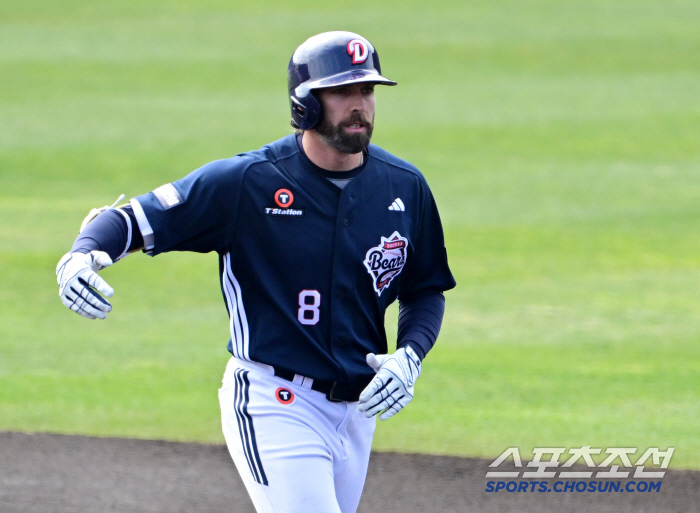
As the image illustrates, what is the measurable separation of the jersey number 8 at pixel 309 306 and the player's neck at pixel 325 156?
449 mm

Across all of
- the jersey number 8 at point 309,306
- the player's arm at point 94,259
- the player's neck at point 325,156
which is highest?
the player's neck at point 325,156

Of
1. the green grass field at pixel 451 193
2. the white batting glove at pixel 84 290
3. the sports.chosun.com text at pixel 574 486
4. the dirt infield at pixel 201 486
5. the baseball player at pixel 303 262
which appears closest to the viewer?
the white batting glove at pixel 84 290

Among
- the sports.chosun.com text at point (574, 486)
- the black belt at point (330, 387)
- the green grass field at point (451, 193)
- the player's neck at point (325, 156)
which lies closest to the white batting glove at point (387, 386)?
the black belt at point (330, 387)

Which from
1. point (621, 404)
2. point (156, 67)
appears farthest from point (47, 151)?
point (621, 404)

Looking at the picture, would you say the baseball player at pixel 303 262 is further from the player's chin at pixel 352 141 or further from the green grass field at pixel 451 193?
the green grass field at pixel 451 193

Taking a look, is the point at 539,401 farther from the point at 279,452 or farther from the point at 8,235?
the point at 8,235

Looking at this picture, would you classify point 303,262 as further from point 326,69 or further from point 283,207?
point 326,69

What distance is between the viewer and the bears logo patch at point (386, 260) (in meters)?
3.50

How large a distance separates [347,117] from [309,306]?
645 mm

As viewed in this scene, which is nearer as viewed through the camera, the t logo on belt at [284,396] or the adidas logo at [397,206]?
the t logo on belt at [284,396]

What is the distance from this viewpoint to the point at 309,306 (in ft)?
11.2

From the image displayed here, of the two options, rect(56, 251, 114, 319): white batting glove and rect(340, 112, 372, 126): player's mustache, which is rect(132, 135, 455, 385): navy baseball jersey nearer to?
rect(340, 112, 372, 126): player's mustache

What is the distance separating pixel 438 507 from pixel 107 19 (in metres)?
21.4

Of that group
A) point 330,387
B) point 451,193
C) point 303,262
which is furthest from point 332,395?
point 451,193
